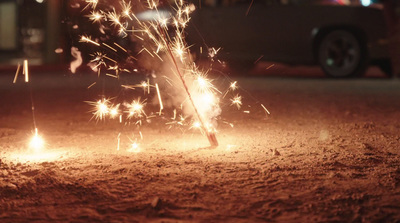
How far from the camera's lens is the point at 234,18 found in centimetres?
1172

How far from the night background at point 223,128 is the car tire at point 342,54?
3 cm

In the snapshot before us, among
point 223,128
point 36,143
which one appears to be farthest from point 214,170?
point 223,128

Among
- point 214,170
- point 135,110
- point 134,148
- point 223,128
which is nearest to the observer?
point 214,170

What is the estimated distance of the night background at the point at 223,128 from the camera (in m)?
3.68

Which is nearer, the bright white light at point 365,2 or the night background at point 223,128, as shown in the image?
the night background at point 223,128

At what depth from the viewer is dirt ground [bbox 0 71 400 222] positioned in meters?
3.53

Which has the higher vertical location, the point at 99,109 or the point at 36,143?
the point at 99,109

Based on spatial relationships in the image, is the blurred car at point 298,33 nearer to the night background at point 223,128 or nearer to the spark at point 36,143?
the night background at point 223,128

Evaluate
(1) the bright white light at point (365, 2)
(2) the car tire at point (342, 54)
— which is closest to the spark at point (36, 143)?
(2) the car tire at point (342, 54)

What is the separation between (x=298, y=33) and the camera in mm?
11445

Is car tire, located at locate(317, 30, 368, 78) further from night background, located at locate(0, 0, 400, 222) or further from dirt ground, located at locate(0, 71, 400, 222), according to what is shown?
dirt ground, located at locate(0, 71, 400, 222)

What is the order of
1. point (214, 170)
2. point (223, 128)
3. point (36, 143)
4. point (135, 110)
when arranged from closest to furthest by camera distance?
point (214, 170)
point (36, 143)
point (223, 128)
point (135, 110)

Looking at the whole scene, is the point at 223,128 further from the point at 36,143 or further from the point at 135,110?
the point at 36,143

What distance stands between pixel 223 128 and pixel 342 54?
565 centimetres
